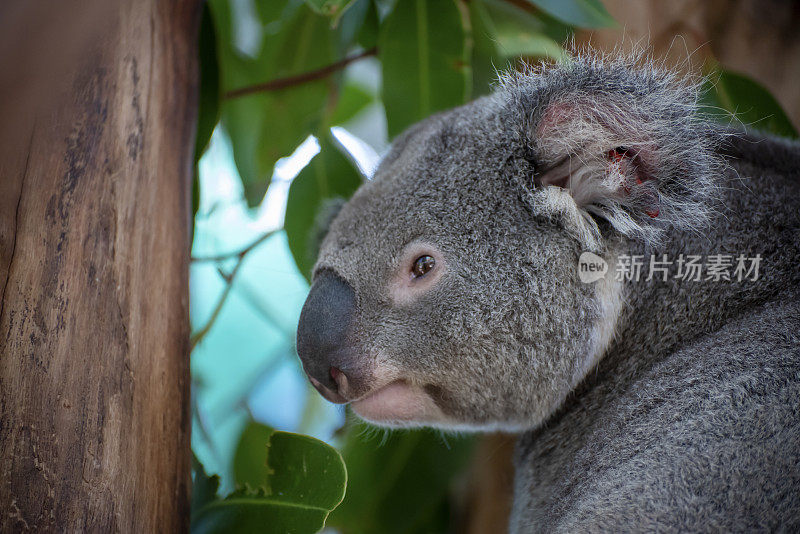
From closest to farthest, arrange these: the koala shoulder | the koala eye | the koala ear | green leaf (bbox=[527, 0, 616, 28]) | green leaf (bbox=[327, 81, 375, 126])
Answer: the koala shoulder < the koala ear < the koala eye < green leaf (bbox=[527, 0, 616, 28]) < green leaf (bbox=[327, 81, 375, 126])

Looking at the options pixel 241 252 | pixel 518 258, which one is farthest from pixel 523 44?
pixel 241 252

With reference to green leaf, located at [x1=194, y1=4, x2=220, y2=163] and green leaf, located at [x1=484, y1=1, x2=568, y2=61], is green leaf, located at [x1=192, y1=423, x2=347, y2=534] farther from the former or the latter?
green leaf, located at [x1=484, y1=1, x2=568, y2=61]

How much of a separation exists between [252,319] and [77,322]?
2422mm

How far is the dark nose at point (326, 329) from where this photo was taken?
1651 millimetres

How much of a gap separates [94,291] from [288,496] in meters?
0.73

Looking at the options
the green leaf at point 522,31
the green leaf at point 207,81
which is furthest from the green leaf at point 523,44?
the green leaf at point 207,81

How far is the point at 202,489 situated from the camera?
1.89m

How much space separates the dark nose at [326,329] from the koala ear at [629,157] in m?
0.64

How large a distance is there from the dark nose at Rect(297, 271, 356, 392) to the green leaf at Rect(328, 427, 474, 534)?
2.50ft

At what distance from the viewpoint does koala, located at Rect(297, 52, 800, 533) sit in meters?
1.58

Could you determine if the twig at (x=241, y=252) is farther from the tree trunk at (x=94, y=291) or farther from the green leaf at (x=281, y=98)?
the tree trunk at (x=94, y=291)

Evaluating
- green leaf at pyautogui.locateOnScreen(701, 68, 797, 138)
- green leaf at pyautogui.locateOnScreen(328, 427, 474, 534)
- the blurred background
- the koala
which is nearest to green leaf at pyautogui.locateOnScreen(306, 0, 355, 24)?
the blurred background

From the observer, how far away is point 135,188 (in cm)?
164

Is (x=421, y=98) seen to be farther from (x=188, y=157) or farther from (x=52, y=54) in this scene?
(x=52, y=54)
